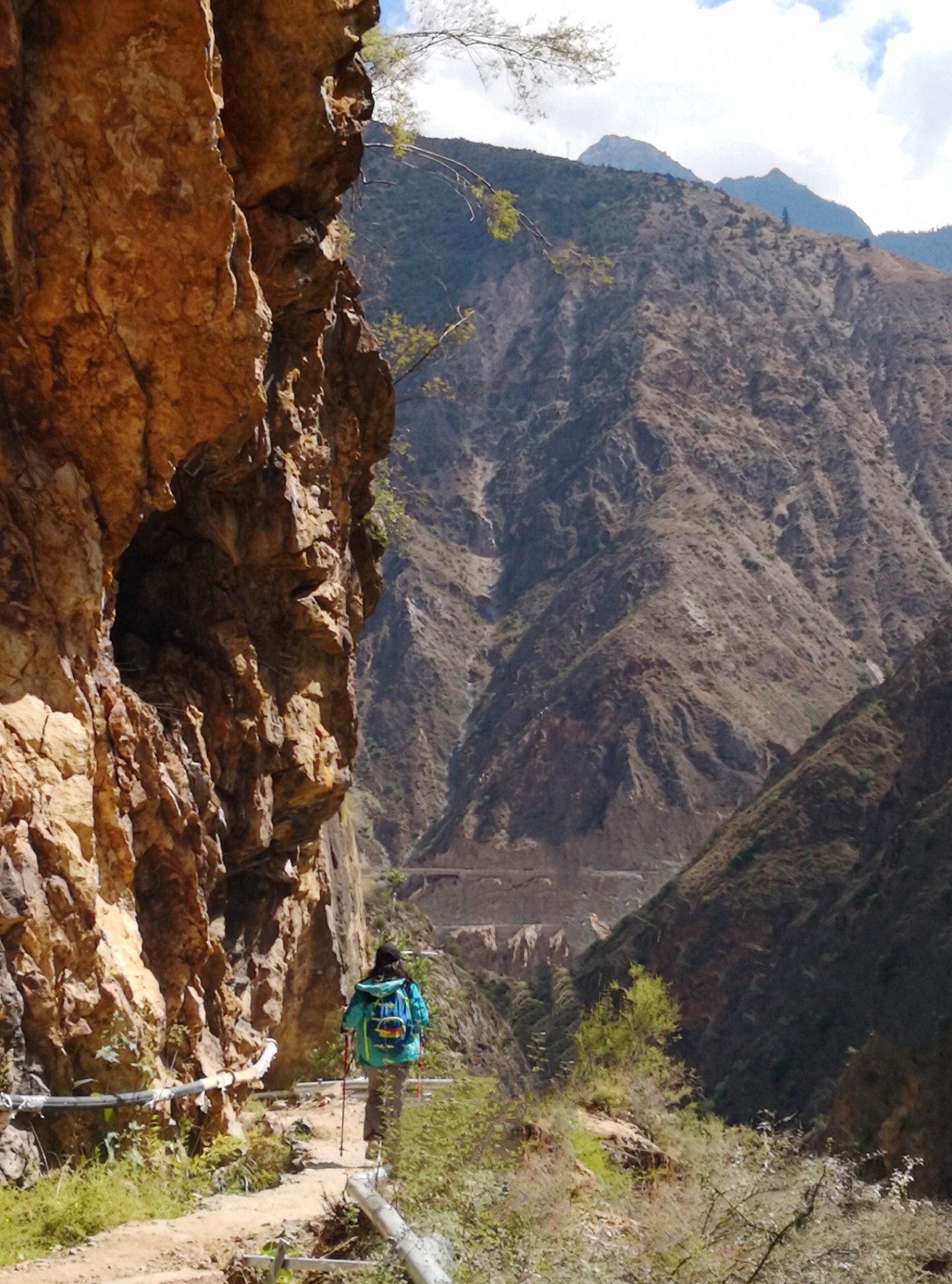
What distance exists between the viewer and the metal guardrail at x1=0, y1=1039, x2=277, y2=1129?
6.11 meters

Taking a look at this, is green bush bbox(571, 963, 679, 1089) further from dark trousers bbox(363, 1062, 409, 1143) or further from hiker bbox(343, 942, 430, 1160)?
hiker bbox(343, 942, 430, 1160)

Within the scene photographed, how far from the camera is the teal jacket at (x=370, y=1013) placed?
737 centimetres

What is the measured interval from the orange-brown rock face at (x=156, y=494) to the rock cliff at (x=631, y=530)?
64804mm

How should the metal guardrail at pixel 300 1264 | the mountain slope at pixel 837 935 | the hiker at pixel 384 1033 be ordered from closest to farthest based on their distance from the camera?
1. the metal guardrail at pixel 300 1264
2. the hiker at pixel 384 1033
3. the mountain slope at pixel 837 935

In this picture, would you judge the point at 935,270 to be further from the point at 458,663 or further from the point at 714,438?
the point at 458,663

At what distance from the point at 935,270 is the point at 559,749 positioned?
67.5 metres

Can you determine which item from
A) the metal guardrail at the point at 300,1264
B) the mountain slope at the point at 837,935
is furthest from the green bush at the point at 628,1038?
the metal guardrail at the point at 300,1264

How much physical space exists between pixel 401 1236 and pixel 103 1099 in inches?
105

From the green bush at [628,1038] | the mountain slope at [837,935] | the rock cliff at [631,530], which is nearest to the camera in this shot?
the green bush at [628,1038]

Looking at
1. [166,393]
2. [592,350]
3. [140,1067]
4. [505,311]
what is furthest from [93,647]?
[505,311]

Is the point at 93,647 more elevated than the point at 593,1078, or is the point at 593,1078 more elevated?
the point at 93,647

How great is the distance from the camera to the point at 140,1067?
7.31m

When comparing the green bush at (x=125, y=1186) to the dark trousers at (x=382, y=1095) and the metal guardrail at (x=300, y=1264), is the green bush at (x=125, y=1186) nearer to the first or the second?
the dark trousers at (x=382, y=1095)

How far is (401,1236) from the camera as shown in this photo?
4.49 meters
